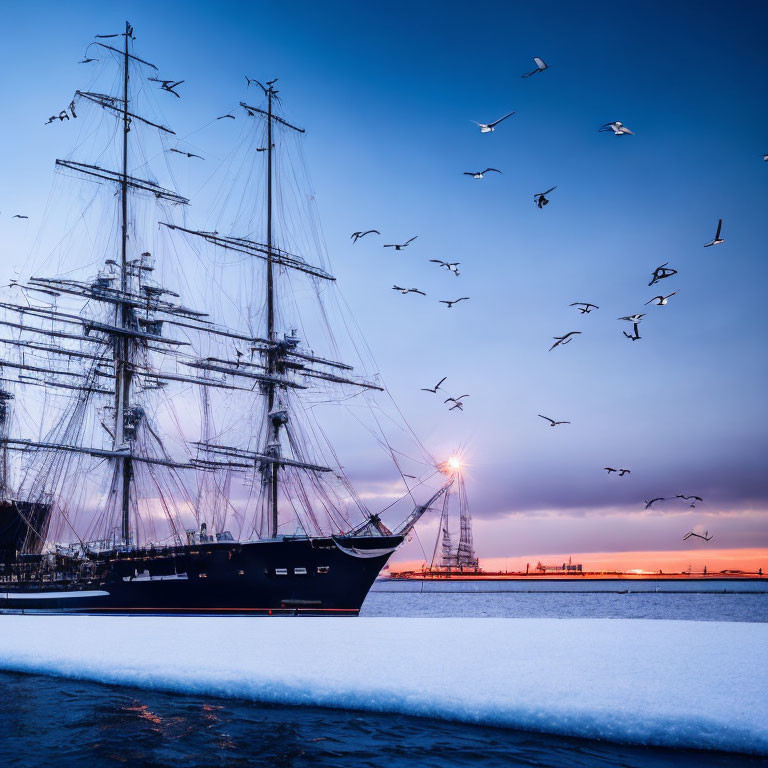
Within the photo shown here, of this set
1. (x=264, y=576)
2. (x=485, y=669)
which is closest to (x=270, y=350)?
(x=264, y=576)

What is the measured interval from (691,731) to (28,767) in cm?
1097

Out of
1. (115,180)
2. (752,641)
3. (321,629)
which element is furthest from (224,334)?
(752,641)

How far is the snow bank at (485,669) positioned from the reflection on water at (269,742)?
0.99 feet

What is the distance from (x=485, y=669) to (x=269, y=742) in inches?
185

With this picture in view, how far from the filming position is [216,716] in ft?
49.4

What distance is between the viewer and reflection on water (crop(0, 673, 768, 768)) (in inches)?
464

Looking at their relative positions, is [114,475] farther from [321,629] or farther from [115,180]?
[321,629]

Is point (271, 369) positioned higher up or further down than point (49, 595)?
higher up

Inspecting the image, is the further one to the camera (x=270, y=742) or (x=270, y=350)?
(x=270, y=350)

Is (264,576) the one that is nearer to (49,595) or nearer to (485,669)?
(49,595)

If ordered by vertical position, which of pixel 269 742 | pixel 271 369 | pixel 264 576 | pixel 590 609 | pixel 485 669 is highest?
pixel 271 369

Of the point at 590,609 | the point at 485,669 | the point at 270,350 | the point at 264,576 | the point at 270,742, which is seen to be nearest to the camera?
the point at 270,742

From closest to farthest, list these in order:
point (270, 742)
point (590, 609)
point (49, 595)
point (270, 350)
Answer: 1. point (270, 742)
2. point (49, 595)
3. point (270, 350)
4. point (590, 609)

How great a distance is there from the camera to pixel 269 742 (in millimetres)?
13086
